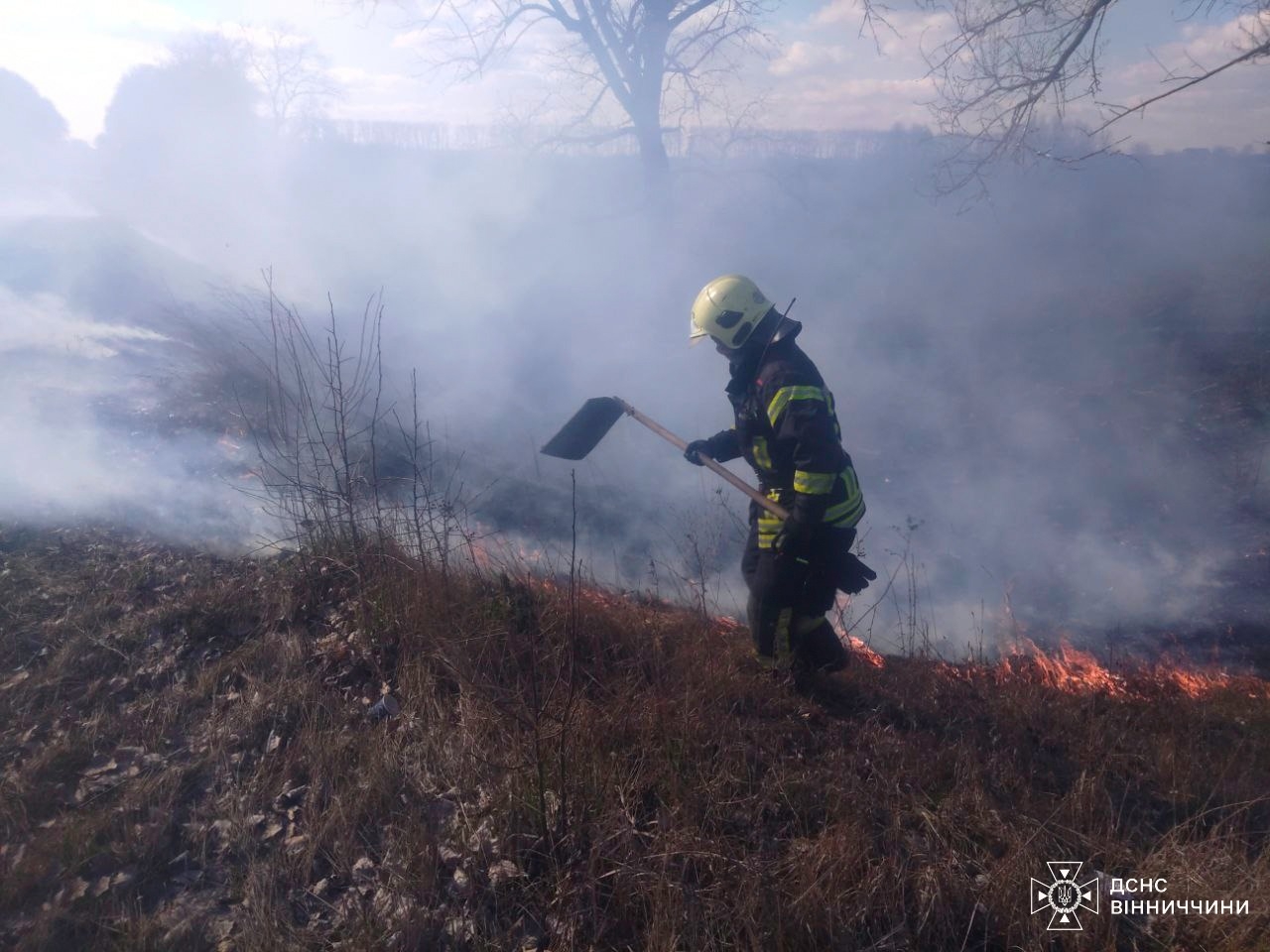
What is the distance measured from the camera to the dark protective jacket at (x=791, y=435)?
3314 mm

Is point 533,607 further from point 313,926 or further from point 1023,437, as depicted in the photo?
point 1023,437

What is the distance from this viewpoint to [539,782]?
253 cm

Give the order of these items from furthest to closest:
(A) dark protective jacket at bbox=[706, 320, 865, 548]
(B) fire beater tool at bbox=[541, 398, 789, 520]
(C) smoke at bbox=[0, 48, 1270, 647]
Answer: (C) smoke at bbox=[0, 48, 1270, 647] → (B) fire beater tool at bbox=[541, 398, 789, 520] → (A) dark protective jacket at bbox=[706, 320, 865, 548]

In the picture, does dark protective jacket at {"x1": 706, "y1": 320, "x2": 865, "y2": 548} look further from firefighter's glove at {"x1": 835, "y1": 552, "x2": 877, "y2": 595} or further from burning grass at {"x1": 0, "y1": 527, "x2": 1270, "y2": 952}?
burning grass at {"x1": 0, "y1": 527, "x2": 1270, "y2": 952}

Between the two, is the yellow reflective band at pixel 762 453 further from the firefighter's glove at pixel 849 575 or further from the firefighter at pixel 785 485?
the firefighter's glove at pixel 849 575

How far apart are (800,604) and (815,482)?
2.40 ft

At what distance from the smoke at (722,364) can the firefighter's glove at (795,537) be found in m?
0.95

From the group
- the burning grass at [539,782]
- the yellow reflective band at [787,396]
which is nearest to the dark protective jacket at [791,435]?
the yellow reflective band at [787,396]

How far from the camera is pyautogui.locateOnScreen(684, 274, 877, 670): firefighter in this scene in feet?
11.1

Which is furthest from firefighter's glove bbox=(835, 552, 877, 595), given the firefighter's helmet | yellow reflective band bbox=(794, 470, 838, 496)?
the firefighter's helmet

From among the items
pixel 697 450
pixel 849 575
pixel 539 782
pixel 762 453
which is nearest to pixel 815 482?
pixel 762 453

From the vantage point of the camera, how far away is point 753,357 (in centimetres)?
367

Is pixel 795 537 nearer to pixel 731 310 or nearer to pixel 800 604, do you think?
pixel 800 604

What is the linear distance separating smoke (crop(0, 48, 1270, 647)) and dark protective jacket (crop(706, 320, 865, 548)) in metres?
1.04
